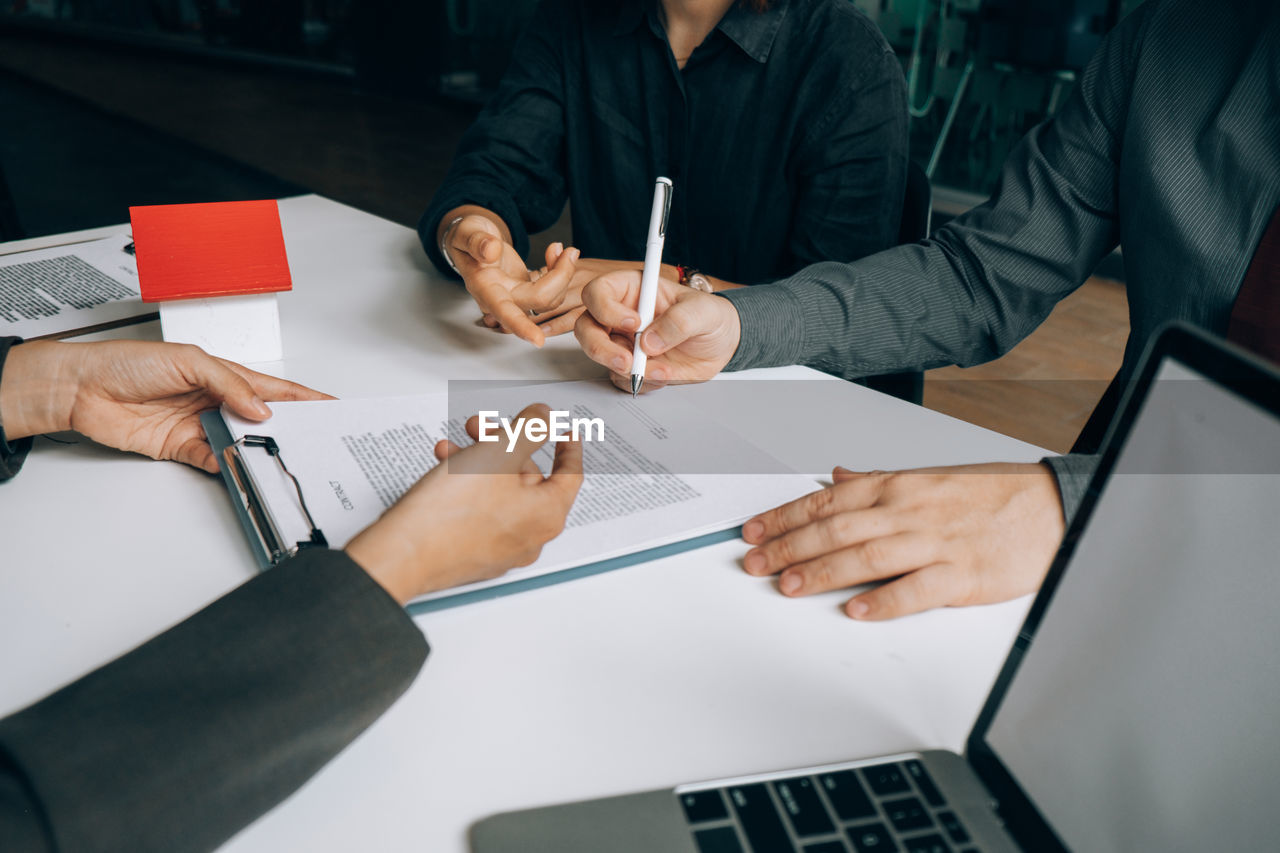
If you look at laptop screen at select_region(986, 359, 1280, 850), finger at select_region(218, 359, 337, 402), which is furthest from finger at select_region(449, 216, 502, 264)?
laptop screen at select_region(986, 359, 1280, 850)

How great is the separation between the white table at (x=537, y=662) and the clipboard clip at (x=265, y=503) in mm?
27

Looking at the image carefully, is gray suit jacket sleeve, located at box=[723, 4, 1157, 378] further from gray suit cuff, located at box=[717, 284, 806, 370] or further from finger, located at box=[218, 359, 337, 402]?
finger, located at box=[218, 359, 337, 402]

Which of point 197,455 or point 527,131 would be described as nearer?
point 197,455

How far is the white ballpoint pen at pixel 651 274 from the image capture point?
795 mm

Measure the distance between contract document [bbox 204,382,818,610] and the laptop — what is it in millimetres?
218

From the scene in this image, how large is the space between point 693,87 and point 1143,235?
2.44 ft

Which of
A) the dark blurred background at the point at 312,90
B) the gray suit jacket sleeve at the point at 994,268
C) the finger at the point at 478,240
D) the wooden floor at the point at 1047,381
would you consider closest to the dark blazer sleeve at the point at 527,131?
the finger at the point at 478,240

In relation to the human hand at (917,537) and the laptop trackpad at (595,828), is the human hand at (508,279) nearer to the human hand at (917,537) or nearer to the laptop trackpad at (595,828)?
the human hand at (917,537)

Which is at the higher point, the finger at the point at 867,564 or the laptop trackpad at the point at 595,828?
the finger at the point at 867,564

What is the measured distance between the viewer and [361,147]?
18.2 feet

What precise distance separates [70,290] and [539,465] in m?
0.80

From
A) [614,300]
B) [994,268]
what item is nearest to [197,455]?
[614,300]

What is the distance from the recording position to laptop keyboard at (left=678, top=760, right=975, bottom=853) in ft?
Result: 1.28

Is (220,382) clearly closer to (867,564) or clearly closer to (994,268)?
(867,564)
